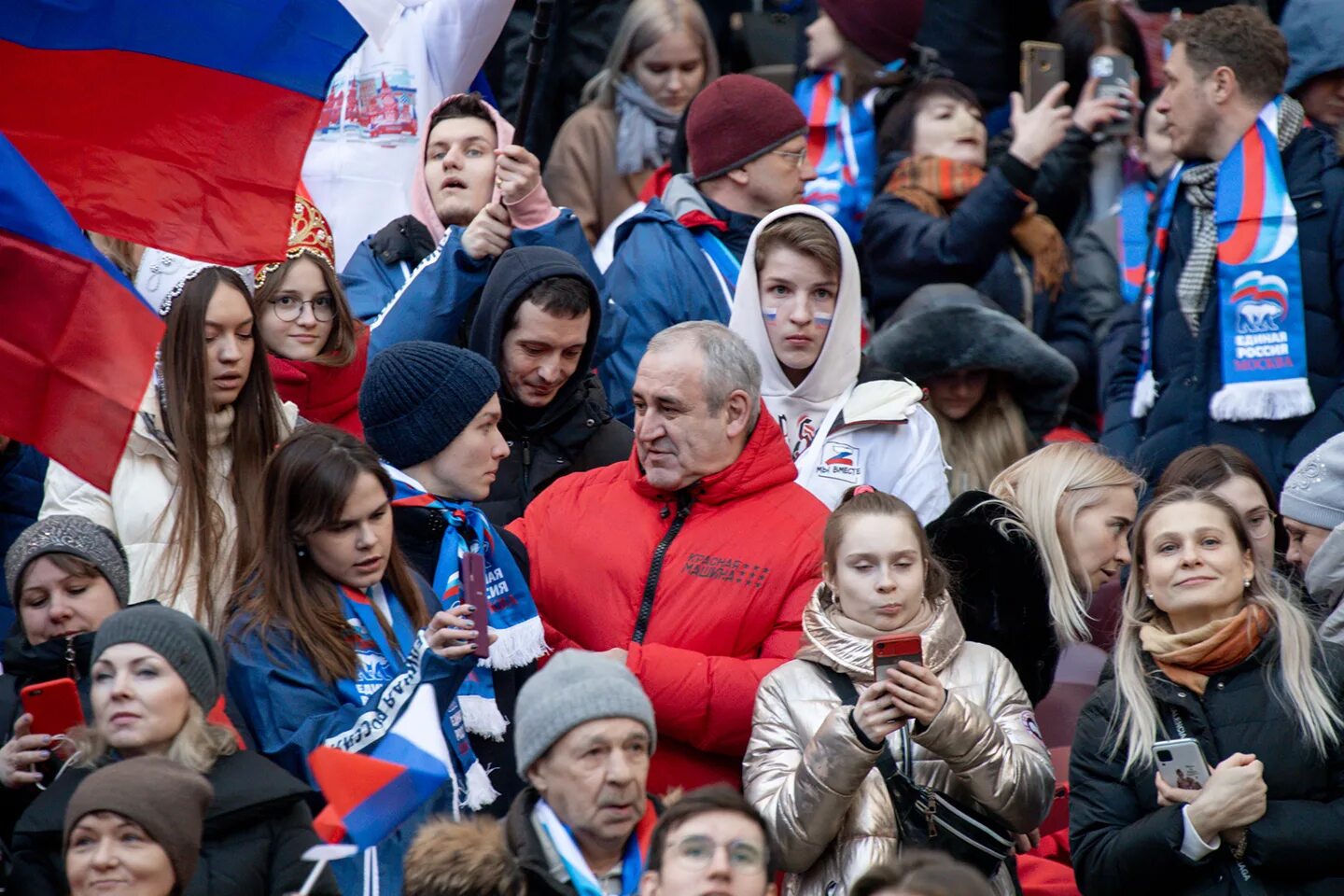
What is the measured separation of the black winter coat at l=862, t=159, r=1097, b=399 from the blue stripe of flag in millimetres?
3197

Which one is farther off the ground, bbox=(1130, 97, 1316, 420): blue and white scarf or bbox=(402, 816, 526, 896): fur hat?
bbox=(1130, 97, 1316, 420): blue and white scarf

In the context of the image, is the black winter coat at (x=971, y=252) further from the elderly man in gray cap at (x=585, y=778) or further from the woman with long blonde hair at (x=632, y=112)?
the elderly man in gray cap at (x=585, y=778)

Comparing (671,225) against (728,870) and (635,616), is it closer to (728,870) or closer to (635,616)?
(635,616)

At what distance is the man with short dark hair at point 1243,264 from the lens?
23.9 feet

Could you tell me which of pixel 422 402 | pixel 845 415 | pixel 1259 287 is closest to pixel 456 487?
pixel 422 402

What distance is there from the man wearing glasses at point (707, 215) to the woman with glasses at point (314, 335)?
0.90 metres

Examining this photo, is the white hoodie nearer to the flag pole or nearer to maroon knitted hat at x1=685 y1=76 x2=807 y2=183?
maroon knitted hat at x1=685 y1=76 x2=807 y2=183

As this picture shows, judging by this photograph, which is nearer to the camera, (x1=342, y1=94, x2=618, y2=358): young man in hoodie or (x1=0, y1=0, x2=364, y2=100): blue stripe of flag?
(x1=0, y1=0, x2=364, y2=100): blue stripe of flag

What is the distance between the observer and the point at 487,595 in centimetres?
558

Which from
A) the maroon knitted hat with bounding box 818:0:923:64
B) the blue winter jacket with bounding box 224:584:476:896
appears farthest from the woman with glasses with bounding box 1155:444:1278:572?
the maroon knitted hat with bounding box 818:0:923:64

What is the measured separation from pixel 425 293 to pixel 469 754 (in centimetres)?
197

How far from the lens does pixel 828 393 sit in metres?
6.78

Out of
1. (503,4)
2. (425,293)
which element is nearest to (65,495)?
(425,293)

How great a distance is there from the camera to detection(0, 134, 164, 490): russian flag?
5047mm
